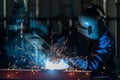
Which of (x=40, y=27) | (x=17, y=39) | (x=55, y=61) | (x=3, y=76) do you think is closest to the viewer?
(x=3, y=76)

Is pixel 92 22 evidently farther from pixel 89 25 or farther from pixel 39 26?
pixel 39 26

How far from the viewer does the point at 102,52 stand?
153 inches

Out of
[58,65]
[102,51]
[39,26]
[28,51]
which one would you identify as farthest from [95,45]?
[39,26]

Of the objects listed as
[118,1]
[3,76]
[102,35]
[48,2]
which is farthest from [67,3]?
[3,76]

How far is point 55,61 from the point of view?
378 centimetres

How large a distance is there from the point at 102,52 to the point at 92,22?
1.05 feet

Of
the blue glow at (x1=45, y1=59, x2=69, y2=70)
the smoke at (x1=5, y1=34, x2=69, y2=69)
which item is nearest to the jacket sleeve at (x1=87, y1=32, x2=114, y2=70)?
the blue glow at (x1=45, y1=59, x2=69, y2=70)

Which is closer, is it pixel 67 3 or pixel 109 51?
pixel 109 51

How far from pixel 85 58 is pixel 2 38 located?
2250mm

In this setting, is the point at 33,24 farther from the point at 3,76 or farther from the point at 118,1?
the point at 3,76

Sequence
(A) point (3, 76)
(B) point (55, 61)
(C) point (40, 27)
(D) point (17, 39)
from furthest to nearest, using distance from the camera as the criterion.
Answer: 1. (C) point (40, 27)
2. (D) point (17, 39)
3. (B) point (55, 61)
4. (A) point (3, 76)

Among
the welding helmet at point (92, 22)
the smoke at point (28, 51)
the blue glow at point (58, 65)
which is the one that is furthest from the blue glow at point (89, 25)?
the smoke at point (28, 51)

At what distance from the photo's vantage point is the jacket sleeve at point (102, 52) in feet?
12.6

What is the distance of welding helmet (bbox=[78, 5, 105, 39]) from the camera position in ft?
12.7
